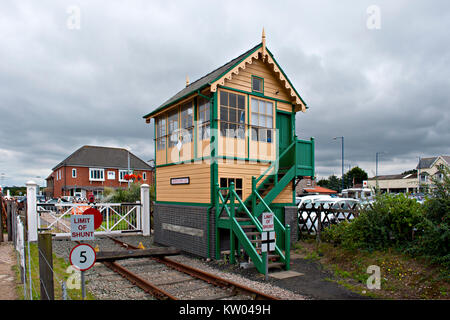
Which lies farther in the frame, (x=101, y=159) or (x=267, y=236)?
(x=101, y=159)

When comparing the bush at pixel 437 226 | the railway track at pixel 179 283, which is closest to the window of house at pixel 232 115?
the railway track at pixel 179 283

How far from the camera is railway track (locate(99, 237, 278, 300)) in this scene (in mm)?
6980

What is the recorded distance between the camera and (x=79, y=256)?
5355 millimetres

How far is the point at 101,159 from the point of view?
49875mm

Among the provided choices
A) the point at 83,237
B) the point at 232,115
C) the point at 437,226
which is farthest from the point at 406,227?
the point at 83,237

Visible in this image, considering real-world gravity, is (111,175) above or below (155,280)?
above

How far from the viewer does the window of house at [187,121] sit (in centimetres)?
1300

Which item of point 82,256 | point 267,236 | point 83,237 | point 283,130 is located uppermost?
point 283,130

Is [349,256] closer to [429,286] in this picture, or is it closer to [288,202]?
[429,286]

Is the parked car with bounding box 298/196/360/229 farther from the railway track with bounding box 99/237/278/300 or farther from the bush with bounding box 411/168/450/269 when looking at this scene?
the railway track with bounding box 99/237/278/300

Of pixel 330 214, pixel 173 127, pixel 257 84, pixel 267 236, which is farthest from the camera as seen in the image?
pixel 330 214

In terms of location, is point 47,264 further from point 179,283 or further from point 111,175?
point 111,175

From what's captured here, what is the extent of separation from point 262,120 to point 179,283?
7.20 m

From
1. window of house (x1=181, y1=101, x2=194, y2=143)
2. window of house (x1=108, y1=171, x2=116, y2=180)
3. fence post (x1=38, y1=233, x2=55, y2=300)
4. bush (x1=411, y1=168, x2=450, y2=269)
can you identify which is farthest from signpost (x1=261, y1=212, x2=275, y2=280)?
window of house (x1=108, y1=171, x2=116, y2=180)
